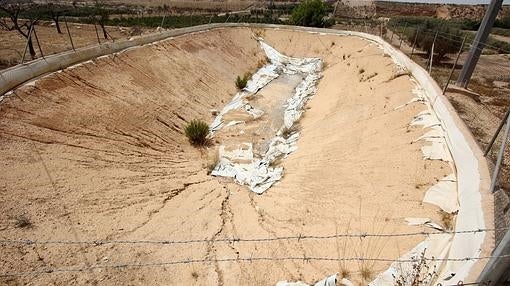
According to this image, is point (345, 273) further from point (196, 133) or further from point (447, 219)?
point (196, 133)

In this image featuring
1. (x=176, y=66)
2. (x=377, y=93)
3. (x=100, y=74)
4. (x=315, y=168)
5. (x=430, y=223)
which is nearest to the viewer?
(x=430, y=223)

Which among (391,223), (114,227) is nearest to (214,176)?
(114,227)

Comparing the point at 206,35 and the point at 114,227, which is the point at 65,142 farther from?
the point at 206,35

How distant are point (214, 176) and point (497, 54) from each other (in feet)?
96.2

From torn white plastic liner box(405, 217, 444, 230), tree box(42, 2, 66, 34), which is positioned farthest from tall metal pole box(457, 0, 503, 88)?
tree box(42, 2, 66, 34)

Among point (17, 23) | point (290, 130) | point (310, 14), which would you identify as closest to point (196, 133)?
point (290, 130)

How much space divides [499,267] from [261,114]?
1228cm

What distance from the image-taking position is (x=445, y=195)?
264 inches

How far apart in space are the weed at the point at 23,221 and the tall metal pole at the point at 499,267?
23.6 feet

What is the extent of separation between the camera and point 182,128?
12977mm

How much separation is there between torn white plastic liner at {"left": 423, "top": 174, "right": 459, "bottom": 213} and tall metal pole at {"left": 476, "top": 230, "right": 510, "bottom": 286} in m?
2.42

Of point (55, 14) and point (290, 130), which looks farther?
point (55, 14)

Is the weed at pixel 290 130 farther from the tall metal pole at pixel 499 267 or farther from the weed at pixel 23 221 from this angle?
the tall metal pole at pixel 499 267

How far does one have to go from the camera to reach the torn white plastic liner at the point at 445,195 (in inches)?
252
